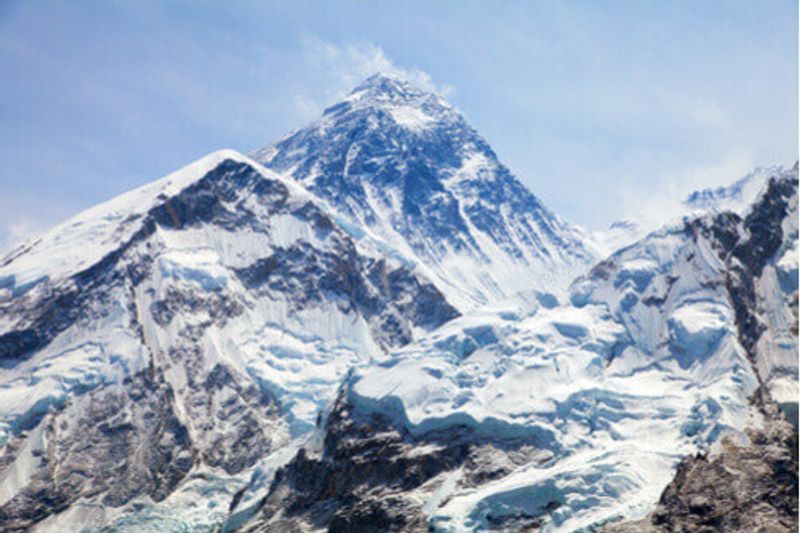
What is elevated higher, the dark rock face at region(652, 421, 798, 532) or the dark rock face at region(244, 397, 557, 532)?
the dark rock face at region(244, 397, 557, 532)

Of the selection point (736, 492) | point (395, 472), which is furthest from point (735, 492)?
point (395, 472)

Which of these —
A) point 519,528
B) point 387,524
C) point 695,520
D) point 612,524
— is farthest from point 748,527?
point 387,524

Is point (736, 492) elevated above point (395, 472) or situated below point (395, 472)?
below

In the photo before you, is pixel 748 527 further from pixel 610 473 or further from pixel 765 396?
pixel 765 396

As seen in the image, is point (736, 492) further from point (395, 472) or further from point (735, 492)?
point (395, 472)

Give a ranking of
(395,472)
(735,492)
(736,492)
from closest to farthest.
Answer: (736,492), (735,492), (395,472)

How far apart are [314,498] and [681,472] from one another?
64915mm

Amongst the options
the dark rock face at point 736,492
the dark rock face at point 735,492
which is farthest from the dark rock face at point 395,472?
the dark rock face at point 736,492

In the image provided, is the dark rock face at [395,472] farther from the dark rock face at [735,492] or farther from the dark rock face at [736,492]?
the dark rock face at [736,492]

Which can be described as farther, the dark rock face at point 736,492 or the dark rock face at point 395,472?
the dark rock face at point 395,472

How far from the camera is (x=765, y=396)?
631ft

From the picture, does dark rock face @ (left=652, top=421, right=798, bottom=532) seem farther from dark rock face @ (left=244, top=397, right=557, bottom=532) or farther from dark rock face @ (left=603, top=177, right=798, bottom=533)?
dark rock face @ (left=244, top=397, right=557, bottom=532)

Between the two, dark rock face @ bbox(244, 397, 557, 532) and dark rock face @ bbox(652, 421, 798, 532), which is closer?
dark rock face @ bbox(652, 421, 798, 532)

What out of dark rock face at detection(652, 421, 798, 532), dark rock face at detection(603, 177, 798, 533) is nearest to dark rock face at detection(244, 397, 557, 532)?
dark rock face at detection(603, 177, 798, 533)
